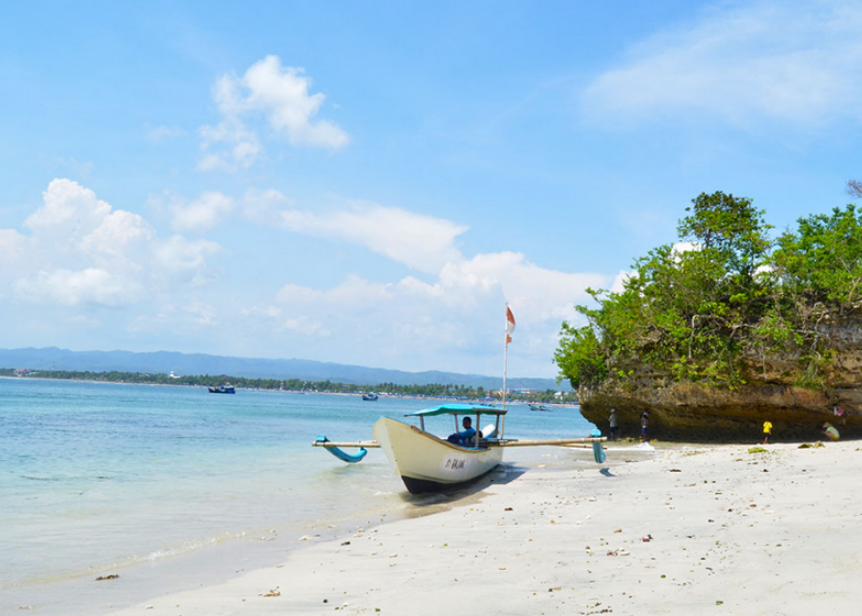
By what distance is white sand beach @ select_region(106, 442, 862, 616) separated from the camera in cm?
535

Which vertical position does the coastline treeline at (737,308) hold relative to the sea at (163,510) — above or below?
above

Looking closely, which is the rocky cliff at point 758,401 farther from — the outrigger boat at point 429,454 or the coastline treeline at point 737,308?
the outrigger boat at point 429,454

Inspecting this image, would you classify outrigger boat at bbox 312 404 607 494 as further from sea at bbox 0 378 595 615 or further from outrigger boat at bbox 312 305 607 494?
sea at bbox 0 378 595 615

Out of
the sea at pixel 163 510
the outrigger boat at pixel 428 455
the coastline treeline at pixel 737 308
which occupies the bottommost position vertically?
the sea at pixel 163 510

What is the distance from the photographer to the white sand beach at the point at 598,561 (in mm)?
5348

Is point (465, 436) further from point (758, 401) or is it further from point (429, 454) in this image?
point (758, 401)

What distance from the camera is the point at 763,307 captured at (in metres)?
26.5

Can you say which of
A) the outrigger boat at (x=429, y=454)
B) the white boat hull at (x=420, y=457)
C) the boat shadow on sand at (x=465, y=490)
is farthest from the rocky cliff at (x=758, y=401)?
the white boat hull at (x=420, y=457)

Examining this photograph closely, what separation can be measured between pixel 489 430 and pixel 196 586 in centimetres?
1367

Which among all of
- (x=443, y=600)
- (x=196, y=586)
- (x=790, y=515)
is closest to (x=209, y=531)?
(x=196, y=586)

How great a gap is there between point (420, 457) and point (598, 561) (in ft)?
28.3

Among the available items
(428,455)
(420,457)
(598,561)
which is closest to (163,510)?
(420,457)

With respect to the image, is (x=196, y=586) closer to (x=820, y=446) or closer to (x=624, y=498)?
(x=624, y=498)

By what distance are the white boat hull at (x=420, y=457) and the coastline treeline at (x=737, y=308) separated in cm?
1460
